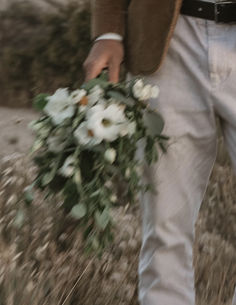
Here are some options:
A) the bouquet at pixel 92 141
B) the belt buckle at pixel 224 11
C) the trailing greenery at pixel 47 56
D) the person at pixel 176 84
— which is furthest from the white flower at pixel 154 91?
the trailing greenery at pixel 47 56

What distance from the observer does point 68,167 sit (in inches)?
52.4

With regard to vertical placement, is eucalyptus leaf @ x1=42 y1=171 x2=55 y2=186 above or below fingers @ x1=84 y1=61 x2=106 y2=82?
below

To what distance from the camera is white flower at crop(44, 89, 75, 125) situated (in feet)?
4.44

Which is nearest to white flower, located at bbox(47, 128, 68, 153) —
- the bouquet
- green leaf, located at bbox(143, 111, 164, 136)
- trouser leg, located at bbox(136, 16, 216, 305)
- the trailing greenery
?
the bouquet

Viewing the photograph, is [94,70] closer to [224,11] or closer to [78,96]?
[78,96]

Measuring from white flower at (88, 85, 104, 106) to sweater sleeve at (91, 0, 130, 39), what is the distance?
0.27 m

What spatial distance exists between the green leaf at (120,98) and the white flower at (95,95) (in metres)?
0.02

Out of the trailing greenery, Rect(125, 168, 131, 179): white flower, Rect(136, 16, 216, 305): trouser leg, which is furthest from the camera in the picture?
the trailing greenery

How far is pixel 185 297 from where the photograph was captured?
1.80 m

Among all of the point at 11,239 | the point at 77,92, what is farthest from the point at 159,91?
the point at 11,239

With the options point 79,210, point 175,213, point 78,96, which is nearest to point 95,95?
point 78,96

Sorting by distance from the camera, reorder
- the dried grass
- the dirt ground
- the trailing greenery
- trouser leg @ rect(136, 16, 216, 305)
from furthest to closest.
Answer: the trailing greenery
the dirt ground
the dried grass
trouser leg @ rect(136, 16, 216, 305)

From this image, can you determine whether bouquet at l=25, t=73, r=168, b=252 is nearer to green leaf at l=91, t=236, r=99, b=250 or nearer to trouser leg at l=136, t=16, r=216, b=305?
Answer: green leaf at l=91, t=236, r=99, b=250

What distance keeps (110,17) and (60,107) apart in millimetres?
361
